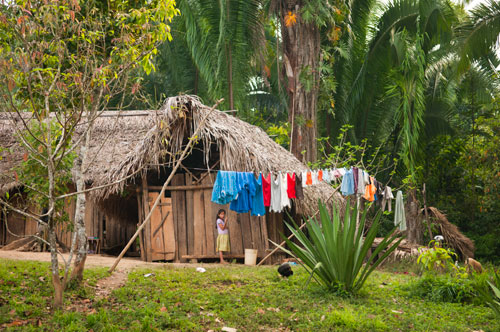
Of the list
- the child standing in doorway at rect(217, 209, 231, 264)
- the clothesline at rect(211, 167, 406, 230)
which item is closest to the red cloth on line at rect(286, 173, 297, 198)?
the clothesline at rect(211, 167, 406, 230)

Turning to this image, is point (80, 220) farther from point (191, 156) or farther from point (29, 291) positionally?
point (191, 156)

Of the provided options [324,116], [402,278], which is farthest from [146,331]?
[324,116]

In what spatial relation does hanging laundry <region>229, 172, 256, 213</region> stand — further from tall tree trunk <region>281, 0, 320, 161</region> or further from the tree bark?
the tree bark

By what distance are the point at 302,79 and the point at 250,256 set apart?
5.27 m

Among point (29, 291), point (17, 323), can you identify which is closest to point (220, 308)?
point (17, 323)

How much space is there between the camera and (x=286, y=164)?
1188 centimetres

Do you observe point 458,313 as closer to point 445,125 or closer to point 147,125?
point 147,125

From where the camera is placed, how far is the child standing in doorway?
36.8 ft

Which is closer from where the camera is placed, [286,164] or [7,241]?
[286,164]

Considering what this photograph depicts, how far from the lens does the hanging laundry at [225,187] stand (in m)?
10.3

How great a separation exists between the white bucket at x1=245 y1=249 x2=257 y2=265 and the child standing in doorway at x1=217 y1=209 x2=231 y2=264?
423 mm

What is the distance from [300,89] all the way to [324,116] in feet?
12.6

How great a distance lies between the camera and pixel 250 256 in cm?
1117

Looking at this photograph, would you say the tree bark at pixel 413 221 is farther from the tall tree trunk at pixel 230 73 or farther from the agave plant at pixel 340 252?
the agave plant at pixel 340 252
